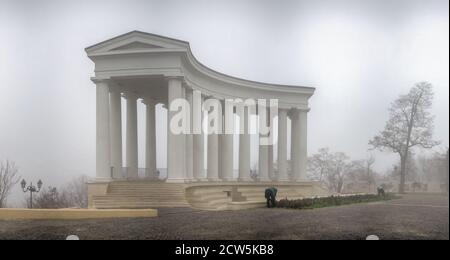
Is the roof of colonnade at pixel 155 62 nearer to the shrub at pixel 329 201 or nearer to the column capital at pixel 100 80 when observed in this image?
the column capital at pixel 100 80

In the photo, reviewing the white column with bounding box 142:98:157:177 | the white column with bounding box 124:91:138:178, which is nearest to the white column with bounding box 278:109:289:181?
the white column with bounding box 142:98:157:177

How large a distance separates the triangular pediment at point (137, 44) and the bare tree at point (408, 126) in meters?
10.1

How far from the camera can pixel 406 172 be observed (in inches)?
878

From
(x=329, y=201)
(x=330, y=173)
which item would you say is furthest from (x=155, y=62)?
(x=329, y=201)

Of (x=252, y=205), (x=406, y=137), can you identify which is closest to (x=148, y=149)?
(x=252, y=205)

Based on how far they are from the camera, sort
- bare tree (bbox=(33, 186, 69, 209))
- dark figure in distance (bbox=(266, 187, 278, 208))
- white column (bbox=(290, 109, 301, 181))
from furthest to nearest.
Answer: white column (bbox=(290, 109, 301, 181)), dark figure in distance (bbox=(266, 187, 278, 208)), bare tree (bbox=(33, 186, 69, 209))

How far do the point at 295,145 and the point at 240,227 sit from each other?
25.0 metres

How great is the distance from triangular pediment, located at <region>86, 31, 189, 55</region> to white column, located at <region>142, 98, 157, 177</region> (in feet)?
26.7

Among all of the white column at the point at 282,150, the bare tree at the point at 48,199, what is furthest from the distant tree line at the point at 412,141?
the white column at the point at 282,150

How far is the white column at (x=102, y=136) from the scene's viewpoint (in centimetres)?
2640

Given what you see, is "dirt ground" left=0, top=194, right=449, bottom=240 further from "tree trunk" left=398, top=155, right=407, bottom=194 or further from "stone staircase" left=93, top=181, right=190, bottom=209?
"stone staircase" left=93, top=181, right=190, bottom=209

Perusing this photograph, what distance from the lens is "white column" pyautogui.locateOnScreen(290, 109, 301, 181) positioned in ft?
125
